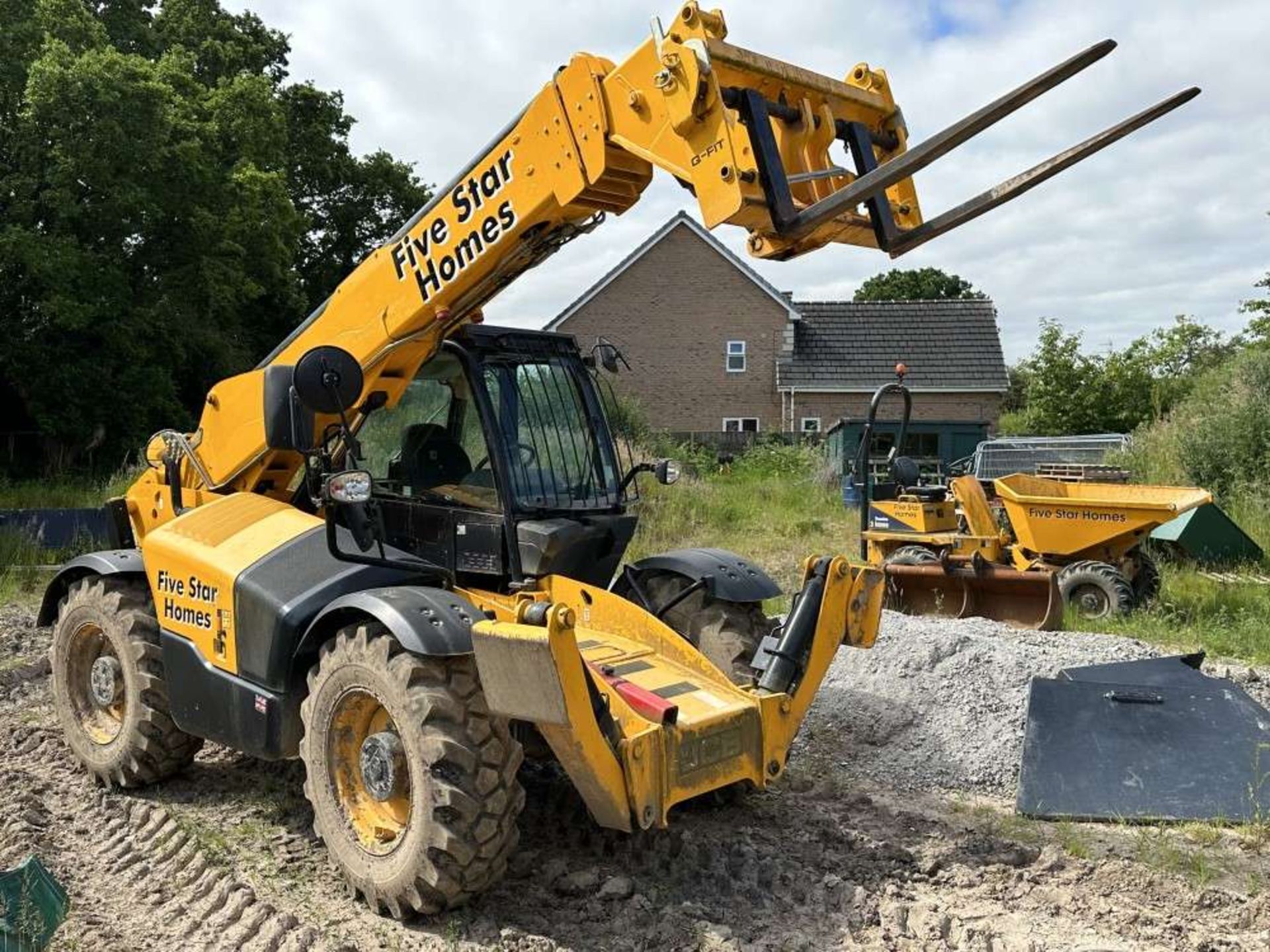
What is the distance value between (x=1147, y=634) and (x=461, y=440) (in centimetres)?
665

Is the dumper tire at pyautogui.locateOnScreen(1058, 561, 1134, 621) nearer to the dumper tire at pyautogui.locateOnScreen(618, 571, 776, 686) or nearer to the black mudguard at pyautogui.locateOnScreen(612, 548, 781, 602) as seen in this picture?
the black mudguard at pyautogui.locateOnScreen(612, 548, 781, 602)

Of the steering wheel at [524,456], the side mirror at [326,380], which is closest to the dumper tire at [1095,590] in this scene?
the steering wheel at [524,456]

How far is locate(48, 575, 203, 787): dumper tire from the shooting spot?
5391 mm

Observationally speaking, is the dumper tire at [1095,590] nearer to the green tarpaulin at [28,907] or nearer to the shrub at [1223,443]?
the shrub at [1223,443]

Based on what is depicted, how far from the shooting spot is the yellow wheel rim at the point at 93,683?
5695 mm

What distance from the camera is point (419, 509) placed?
16.9 ft

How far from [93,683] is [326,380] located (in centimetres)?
251

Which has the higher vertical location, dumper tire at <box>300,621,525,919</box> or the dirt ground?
dumper tire at <box>300,621,525,919</box>

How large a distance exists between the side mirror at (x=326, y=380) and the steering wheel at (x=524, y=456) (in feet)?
2.30

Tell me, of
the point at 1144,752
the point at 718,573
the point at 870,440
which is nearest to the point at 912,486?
the point at 870,440

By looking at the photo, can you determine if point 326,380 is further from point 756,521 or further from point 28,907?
point 756,521

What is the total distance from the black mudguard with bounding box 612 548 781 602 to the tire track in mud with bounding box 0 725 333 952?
2.27m

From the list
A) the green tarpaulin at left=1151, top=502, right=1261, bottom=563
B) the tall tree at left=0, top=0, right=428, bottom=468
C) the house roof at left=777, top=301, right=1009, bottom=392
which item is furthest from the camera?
the house roof at left=777, top=301, right=1009, bottom=392

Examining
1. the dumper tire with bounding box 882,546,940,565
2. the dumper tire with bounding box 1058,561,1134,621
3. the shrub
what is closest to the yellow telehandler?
the dumper tire with bounding box 882,546,940,565
